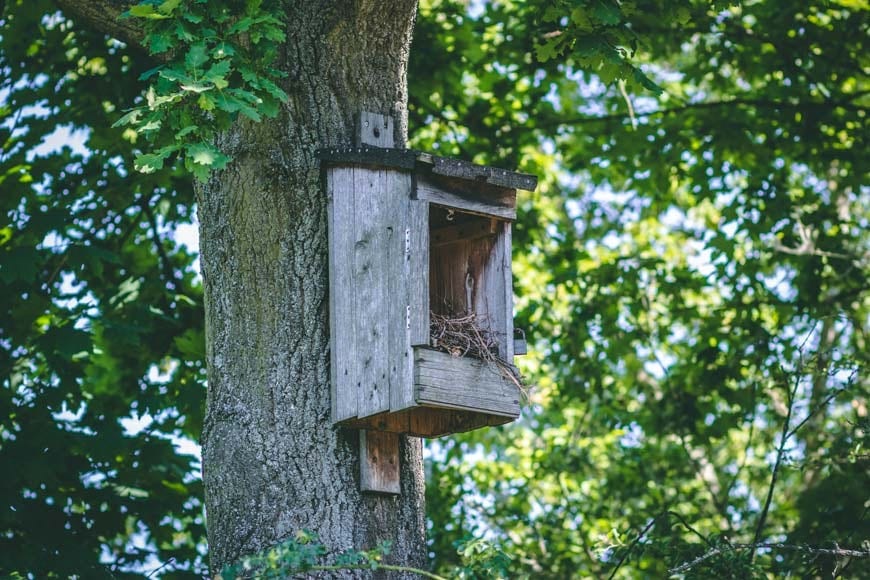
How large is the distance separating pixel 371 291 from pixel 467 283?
49 centimetres

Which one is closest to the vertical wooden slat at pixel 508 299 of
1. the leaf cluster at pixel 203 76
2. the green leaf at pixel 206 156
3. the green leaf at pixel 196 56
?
the leaf cluster at pixel 203 76

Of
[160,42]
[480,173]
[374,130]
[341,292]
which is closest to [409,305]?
[341,292]

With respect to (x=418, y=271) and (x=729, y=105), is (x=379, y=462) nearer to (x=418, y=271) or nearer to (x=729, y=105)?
(x=418, y=271)

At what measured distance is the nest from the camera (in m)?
3.94

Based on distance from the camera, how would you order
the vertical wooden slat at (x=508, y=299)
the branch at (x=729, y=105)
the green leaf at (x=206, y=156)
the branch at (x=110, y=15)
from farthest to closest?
the branch at (x=729, y=105) → the branch at (x=110, y=15) → the vertical wooden slat at (x=508, y=299) → the green leaf at (x=206, y=156)

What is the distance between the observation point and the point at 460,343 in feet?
13.0

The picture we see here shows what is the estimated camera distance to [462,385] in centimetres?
382

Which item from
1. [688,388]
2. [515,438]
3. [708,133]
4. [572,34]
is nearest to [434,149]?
[708,133]

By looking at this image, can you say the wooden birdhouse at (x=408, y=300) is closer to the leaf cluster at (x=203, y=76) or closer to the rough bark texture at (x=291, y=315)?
the rough bark texture at (x=291, y=315)

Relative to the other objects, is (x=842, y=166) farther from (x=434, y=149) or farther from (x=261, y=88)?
(x=261, y=88)

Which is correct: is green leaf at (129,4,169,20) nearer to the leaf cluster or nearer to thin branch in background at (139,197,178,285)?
the leaf cluster

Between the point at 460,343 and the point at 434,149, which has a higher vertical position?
the point at 434,149

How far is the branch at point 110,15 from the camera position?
4.58 m

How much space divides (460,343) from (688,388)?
4465 millimetres
